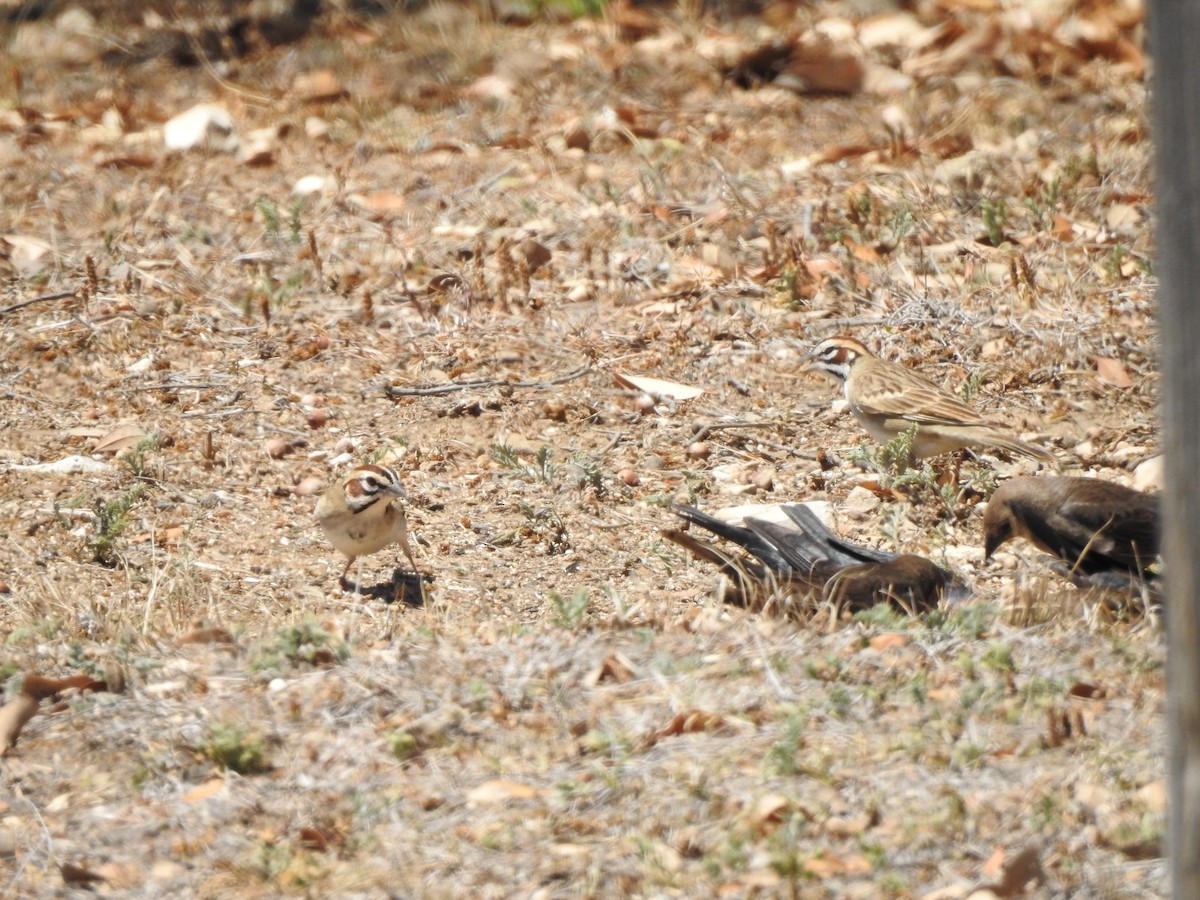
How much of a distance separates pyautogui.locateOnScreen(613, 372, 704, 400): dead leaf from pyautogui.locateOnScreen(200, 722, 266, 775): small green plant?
3.84 metres

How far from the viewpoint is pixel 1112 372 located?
7754 millimetres

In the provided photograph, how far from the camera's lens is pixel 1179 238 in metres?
2.60

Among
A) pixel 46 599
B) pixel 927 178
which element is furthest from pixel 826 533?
pixel 927 178

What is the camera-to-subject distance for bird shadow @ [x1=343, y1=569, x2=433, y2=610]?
6.45m

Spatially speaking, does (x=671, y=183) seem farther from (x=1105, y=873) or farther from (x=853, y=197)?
(x=1105, y=873)

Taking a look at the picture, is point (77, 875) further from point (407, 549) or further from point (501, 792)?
point (407, 549)

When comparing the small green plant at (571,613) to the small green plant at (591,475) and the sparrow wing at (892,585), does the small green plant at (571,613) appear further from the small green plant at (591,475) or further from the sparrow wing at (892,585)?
the small green plant at (591,475)

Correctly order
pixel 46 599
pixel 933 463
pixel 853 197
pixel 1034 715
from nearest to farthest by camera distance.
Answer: pixel 1034 715 → pixel 46 599 → pixel 933 463 → pixel 853 197

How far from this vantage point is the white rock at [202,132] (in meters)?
10.7

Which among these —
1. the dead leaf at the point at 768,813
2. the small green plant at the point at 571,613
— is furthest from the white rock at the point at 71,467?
the dead leaf at the point at 768,813

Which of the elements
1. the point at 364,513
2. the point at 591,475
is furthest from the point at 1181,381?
the point at 591,475

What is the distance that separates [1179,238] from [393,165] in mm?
8201

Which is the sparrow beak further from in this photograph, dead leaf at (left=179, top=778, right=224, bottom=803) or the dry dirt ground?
dead leaf at (left=179, top=778, right=224, bottom=803)

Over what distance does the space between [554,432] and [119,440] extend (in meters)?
2.07
